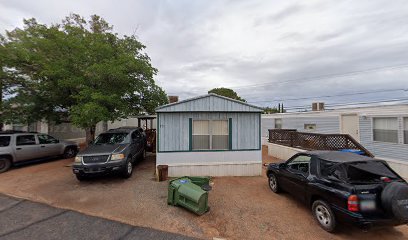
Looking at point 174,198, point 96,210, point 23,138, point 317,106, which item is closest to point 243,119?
point 174,198

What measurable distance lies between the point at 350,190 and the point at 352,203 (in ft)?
0.78

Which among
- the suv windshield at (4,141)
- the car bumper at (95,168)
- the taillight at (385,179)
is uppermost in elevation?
the suv windshield at (4,141)

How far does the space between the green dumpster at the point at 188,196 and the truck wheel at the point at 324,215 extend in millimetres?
2629

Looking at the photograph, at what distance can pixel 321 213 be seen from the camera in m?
4.49

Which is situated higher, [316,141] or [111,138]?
[111,138]

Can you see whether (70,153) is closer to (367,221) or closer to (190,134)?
(190,134)

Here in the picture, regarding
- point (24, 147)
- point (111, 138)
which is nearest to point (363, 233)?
point (111, 138)

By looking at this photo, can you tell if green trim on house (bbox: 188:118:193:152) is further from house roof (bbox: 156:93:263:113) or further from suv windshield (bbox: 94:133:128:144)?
suv windshield (bbox: 94:133:128:144)

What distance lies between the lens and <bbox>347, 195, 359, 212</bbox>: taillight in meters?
3.73

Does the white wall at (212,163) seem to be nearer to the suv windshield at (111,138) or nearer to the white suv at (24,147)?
the suv windshield at (111,138)

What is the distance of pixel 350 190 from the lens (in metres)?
3.82

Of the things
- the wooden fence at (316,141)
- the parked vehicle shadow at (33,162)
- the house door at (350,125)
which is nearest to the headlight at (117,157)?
the parked vehicle shadow at (33,162)

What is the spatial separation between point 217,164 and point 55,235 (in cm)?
558

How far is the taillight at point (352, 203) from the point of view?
373 cm
